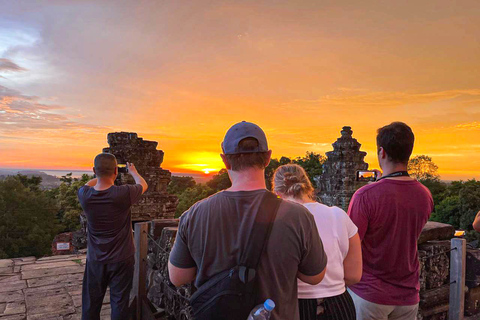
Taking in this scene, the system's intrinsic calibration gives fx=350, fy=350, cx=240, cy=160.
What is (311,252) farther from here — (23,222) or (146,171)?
(23,222)

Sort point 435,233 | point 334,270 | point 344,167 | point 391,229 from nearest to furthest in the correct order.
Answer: point 334,270 < point 391,229 < point 435,233 < point 344,167

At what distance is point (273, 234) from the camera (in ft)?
4.83

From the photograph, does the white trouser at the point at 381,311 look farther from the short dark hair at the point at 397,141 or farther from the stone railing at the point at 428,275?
the stone railing at the point at 428,275

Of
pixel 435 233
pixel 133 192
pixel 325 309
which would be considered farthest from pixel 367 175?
pixel 133 192

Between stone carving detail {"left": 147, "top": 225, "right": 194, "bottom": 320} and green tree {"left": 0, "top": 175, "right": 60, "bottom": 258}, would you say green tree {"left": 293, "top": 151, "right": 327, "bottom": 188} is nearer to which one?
green tree {"left": 0, "top": 175, "right": 60, "bottom": 258}

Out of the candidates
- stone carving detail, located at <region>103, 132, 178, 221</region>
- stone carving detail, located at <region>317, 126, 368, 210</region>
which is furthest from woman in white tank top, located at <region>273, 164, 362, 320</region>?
stone carving detail, located at <region>317, 126, 368, 210</region>

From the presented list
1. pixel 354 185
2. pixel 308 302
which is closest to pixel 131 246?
pixel 308 302

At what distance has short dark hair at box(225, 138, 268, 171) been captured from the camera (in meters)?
1.58

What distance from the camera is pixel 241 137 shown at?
1.59m

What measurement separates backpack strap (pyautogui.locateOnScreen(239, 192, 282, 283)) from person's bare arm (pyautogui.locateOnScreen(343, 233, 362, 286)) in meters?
0.73

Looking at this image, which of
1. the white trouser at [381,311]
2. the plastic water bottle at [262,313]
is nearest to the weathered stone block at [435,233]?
the white trouser at [381,311]

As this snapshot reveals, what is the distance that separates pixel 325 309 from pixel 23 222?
2741cm

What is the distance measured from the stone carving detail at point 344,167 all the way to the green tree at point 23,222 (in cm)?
1962

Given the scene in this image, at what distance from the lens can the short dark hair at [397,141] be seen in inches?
84.4
